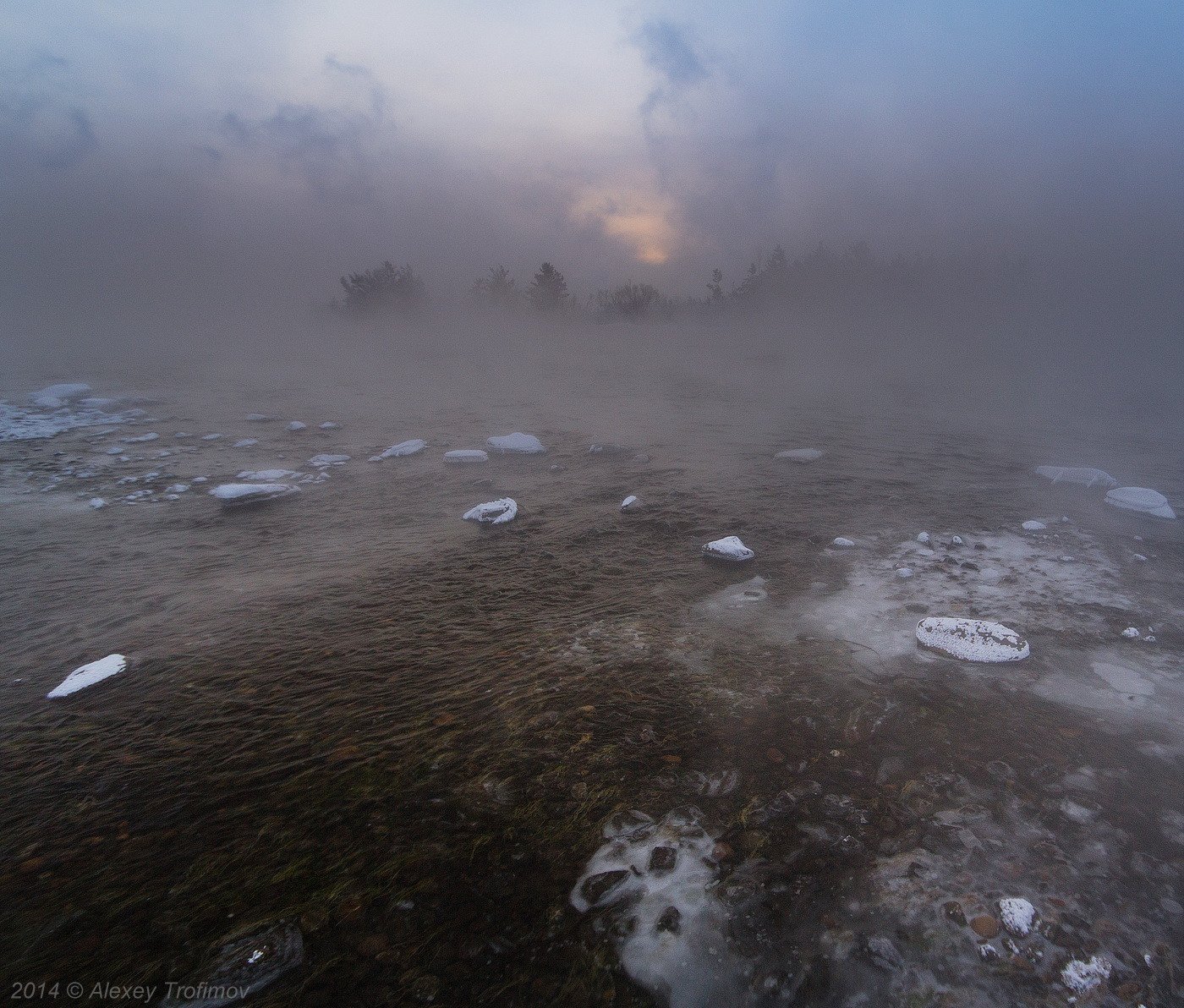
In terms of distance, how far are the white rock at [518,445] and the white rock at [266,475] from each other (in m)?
3.22

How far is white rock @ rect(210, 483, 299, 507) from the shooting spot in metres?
6.43

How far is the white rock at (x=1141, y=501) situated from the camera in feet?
21.8

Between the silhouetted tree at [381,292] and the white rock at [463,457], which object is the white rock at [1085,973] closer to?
the white rock at [463,457]

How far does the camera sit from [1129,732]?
9.64ft

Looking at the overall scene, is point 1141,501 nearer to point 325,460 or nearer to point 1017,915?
point 1017,915

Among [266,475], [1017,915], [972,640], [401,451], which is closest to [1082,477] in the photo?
[972,640]

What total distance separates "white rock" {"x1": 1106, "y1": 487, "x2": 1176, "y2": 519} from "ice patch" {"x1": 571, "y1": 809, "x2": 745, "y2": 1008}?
25.4ft

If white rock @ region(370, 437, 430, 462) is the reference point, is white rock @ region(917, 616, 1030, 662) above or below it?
above

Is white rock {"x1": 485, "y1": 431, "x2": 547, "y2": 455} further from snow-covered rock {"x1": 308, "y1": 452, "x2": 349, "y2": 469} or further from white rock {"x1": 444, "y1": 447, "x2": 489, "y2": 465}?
snow-covered rock {"x1": 308, "y1": 452, "x2": 349, "y2": 469}

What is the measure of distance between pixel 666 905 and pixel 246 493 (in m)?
6.51

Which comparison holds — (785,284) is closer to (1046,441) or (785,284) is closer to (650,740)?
(1046,441)

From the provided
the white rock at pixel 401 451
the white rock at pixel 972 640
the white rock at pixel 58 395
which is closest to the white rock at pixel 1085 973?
the white rock at pixel 972 640

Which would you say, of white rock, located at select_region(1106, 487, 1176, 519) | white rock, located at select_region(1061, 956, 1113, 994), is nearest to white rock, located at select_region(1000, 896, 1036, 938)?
white rock, located at select_region(1061, 956, 1113, 994)

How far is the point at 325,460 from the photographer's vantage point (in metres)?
8.94
